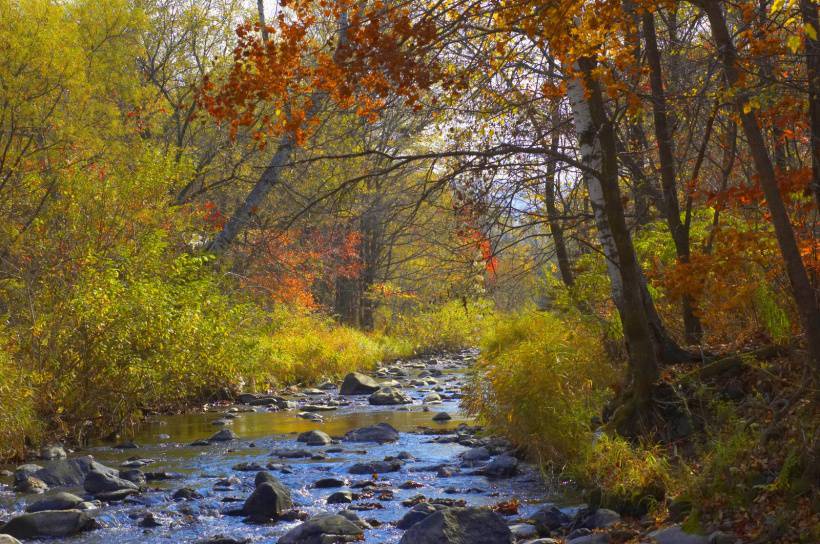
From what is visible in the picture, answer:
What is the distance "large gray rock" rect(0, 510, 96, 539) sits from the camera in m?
6.48

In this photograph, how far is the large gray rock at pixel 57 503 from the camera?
7105 millimetres

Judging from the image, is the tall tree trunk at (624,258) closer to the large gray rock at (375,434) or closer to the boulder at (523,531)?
the boulder at (523,531)

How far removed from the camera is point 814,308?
5102 mm

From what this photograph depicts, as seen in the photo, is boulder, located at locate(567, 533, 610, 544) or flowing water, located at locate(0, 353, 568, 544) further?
flowing water, located at locate(0, 353, 568, 544)

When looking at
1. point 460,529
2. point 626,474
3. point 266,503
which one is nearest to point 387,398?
point 266,503

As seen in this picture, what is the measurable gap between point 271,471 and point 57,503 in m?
2.35

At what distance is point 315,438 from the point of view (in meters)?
10.6

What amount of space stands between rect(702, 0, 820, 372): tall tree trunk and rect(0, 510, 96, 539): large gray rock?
550 cm

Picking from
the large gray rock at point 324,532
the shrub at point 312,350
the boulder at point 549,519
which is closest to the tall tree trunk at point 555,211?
the boulder at point 549,519

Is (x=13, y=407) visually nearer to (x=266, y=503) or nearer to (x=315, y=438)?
(x=266, y=503)

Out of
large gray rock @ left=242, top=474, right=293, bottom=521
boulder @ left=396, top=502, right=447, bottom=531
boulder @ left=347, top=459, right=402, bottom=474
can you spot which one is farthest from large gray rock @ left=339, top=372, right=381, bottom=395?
boulder @ left=396, top=502, right=447, bottom=531

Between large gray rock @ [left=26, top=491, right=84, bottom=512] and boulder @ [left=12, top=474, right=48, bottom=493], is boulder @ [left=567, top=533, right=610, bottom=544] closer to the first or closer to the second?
large gray rock @ [left=26, top=491, right=84, bottom=512]

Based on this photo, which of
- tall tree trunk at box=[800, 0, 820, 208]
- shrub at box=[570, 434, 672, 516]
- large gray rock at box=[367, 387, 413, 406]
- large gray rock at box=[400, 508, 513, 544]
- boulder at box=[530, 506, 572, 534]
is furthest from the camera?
large gray rock at box=[367, 387, 413, 406]

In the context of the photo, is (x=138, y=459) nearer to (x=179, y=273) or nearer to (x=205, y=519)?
(x=205, y=519)
